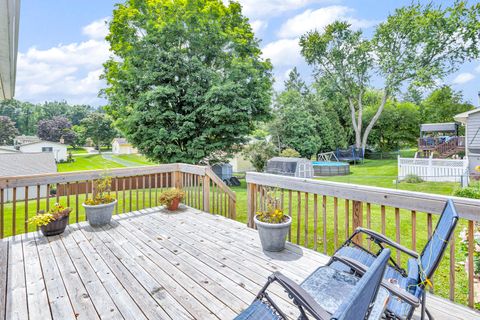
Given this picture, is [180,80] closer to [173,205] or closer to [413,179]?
[173,205]

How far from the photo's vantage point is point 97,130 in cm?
4097

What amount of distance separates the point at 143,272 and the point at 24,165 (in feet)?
68.1

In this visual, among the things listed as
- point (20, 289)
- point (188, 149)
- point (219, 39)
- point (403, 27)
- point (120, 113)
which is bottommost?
point (20, 289)

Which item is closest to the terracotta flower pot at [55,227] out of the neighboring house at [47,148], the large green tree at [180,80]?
the large green tree at [180,80]

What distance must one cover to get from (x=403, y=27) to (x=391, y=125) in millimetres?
9354

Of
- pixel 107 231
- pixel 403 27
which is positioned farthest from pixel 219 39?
pixel 403 27

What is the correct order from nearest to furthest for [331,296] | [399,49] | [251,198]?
[331,296] < [251,198] < [399,49]

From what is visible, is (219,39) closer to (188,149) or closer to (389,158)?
(188,149)

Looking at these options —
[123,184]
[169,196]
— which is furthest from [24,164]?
[169,196]

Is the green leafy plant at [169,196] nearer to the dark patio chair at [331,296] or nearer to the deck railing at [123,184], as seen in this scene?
the deck railing at [123,184]

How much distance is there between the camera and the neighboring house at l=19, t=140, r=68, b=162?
30.0 metres

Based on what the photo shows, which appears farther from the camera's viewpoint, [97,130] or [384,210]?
[97,130]

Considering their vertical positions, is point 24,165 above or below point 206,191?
below

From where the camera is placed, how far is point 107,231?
12.8 feet
